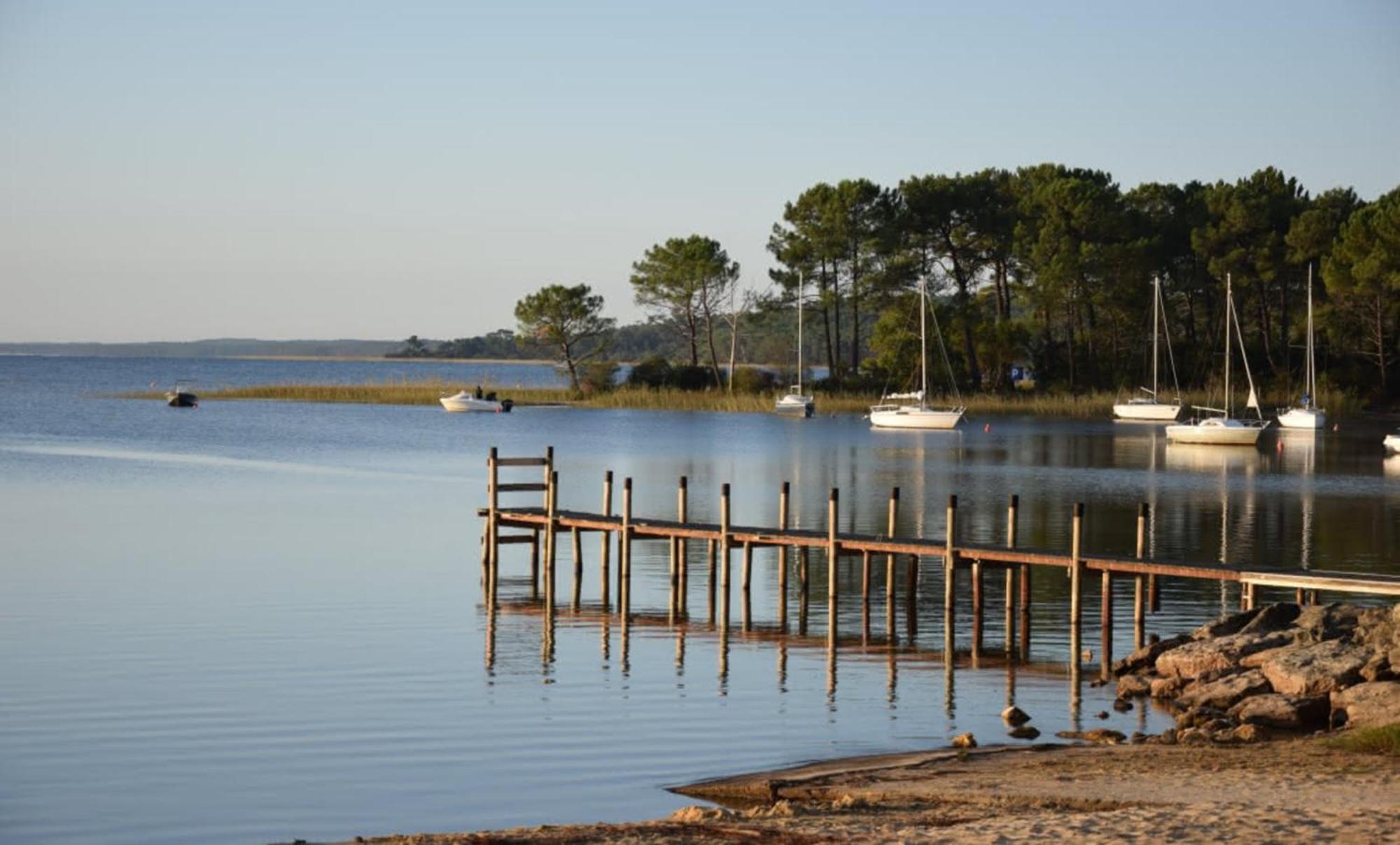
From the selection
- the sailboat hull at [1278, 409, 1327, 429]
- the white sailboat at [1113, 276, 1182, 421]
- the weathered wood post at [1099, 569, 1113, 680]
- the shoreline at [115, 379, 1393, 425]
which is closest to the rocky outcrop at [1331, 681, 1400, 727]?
the weathered wood post at [1099, 569, 1113, 680]

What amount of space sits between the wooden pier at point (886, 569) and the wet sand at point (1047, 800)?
6.13m

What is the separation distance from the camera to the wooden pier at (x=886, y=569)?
75.3ft

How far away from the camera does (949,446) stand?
71000 millimetres

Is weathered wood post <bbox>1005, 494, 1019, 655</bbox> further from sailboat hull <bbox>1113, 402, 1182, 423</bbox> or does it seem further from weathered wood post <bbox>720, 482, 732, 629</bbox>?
sailboat hull <bbox>1113, 402, 1182, 423</bbox>

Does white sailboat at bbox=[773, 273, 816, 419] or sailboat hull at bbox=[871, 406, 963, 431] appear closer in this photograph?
sailboat hull at bbox=[871, 406, 963, 431]

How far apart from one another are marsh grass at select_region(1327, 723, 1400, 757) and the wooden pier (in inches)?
221

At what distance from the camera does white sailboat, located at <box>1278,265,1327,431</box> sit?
7756 cm

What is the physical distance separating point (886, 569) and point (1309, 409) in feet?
172

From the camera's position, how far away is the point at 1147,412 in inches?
3413

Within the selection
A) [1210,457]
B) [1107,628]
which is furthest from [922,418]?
[1107,628]

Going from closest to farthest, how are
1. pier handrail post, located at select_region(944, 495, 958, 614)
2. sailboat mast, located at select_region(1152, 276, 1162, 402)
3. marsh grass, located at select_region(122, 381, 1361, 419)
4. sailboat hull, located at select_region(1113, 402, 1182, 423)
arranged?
pier handrail post, located at select_region(944, 495, 958, 614) → sailboat mast, located at select_region(1152, 276, 1162, 402) → sailboat hull, located at select_region(1113, 402, 1182, 423) → marsh grass, located at select_region(122, 381, 1361, 419)

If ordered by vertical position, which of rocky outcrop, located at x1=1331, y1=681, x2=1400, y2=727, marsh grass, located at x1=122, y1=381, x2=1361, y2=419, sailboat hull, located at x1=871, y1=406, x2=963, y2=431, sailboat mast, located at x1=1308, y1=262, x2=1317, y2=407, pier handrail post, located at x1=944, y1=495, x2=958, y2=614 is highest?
sailboat mast, located at x1=1308, y1=262, x2=1317, y2=407

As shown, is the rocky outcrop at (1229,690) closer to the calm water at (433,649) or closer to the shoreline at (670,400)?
the calm water at (433,649)

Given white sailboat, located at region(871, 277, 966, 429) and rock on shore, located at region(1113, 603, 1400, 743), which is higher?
white sailboat, located at region(871, 277, 966, 429)
